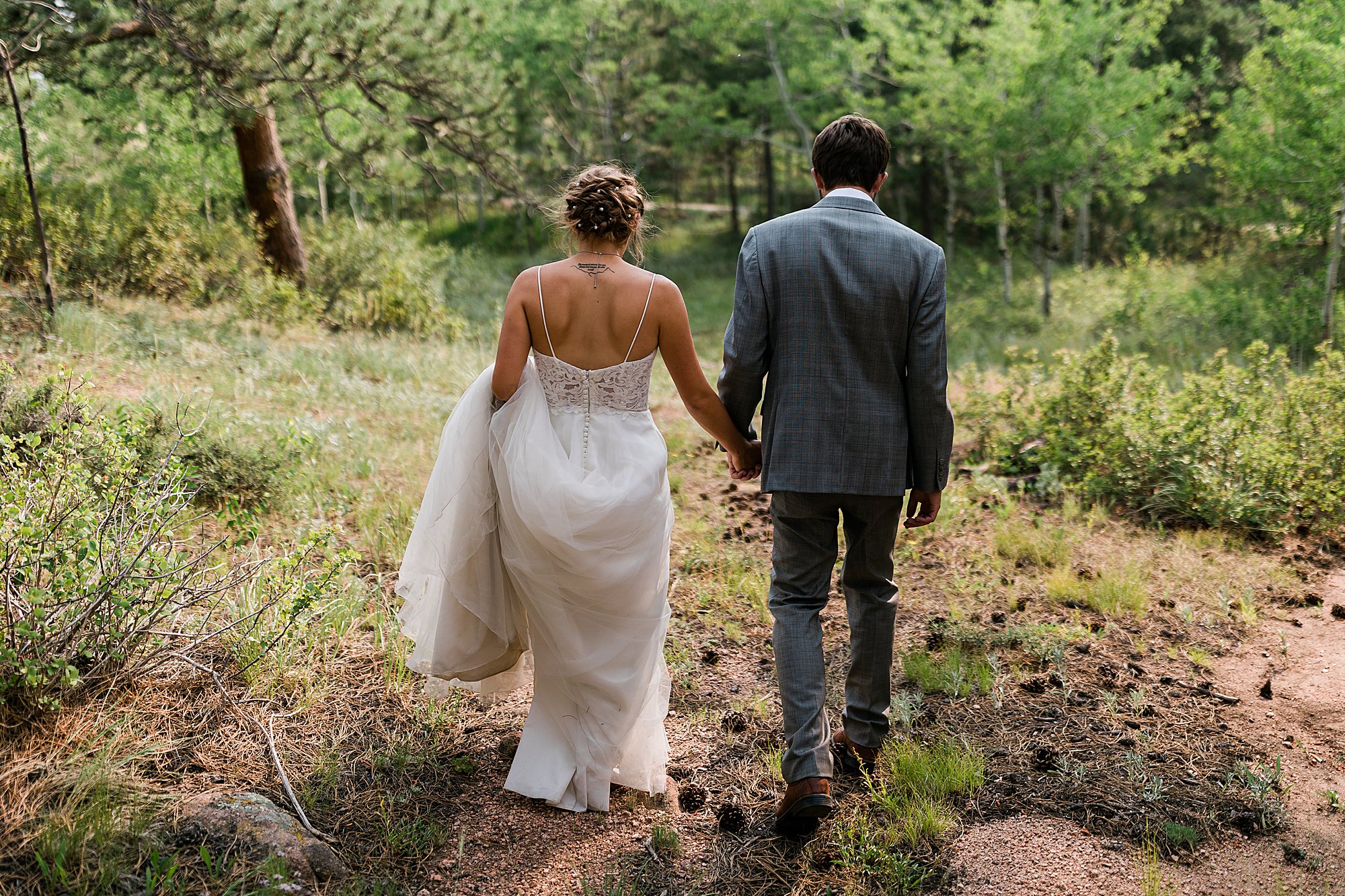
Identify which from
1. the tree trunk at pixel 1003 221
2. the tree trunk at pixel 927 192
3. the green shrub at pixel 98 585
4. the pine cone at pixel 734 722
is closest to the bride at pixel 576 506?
the pine cone at pixel 734 722

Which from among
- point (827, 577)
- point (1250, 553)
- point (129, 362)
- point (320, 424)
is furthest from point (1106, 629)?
point (129, 362)

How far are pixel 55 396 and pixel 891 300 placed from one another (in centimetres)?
465

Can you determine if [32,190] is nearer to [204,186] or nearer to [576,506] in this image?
[576,506]

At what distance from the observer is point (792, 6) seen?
21.4 m

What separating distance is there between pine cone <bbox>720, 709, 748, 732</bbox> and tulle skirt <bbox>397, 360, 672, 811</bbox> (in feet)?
1.65

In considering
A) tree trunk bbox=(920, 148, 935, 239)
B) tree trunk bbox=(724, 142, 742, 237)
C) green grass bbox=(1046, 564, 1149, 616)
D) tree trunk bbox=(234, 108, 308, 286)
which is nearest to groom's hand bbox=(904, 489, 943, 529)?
green grass bbox=(1046, 564, 1149, 616)

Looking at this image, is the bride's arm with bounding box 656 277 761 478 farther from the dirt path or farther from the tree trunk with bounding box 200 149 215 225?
the tree trunk with bounding box 200 149 215 225

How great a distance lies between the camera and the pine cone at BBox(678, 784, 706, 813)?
3.11 metres

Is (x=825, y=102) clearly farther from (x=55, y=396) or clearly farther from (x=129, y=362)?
(x=55, y=396)

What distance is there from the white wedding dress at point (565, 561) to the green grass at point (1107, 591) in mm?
2531

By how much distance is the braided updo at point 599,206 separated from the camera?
2.95 metres

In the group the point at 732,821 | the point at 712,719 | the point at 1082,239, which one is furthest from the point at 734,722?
the point at 1082,239

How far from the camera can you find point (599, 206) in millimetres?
2949

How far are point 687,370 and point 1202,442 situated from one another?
4.27m
